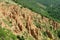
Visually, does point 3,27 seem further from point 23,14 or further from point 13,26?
point 23,14

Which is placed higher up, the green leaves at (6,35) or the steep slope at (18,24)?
the green leaves at (6,35)

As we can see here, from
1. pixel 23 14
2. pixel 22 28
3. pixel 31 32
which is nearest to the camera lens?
pixel 22 28

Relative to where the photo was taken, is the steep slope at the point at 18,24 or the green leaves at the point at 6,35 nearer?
the green leaves at the point at 6,35

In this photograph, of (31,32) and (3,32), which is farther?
(31,32)

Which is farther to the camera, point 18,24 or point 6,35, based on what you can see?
point 18,24

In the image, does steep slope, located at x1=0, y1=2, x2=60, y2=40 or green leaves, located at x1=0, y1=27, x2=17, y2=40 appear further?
steep slope, located at x1=0, y1=2, x2=60, y2=40

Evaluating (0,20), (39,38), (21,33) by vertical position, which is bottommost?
(39,38)

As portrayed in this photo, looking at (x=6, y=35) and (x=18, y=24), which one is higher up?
(x=6, y=35)

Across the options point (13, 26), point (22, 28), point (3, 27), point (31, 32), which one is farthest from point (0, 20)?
point (31, 32)

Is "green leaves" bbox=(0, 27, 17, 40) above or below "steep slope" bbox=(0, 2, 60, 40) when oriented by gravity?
above

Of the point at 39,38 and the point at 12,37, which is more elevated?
the point at 12,37

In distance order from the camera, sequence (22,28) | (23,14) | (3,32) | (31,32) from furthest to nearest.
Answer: (23,14) < (31,32) < (22,28) < (3,32)
